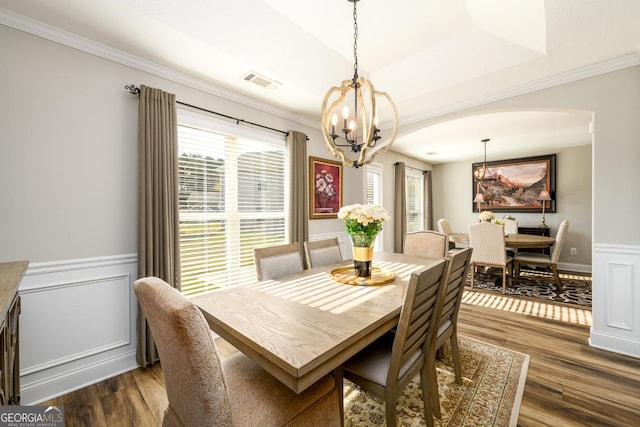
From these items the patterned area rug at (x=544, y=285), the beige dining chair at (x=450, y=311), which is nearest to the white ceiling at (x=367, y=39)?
the beige dining chair at (x=450, y=311)

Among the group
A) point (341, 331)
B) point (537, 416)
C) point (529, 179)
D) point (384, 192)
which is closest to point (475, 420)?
point (537, 416)

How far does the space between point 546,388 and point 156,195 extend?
3246 mm

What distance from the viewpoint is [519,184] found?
5883 mm

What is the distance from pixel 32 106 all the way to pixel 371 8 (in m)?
2.38

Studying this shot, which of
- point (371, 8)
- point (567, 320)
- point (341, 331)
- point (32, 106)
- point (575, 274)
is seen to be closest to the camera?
point (341, 331)

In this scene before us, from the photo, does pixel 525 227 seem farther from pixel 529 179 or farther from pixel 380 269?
pixel 380 269

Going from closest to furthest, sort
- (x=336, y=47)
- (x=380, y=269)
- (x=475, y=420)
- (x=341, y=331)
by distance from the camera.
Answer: (x=341, y=331) → (x=475, y=420) → (x=380, y=269) → (x=336, y=47)

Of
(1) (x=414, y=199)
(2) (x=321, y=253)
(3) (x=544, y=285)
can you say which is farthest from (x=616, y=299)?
(1) (x=414, y=199)

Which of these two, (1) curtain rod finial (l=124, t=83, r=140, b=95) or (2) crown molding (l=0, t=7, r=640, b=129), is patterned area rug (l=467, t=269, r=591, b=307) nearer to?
(2) crown molding (l=0, t=7, r=640, b=129)

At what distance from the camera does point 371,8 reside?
1882mm

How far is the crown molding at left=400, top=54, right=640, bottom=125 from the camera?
2247 mm

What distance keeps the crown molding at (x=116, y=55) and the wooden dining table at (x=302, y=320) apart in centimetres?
195

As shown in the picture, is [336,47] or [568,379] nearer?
[568,379]

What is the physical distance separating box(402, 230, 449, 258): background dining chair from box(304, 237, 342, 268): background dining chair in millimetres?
848
